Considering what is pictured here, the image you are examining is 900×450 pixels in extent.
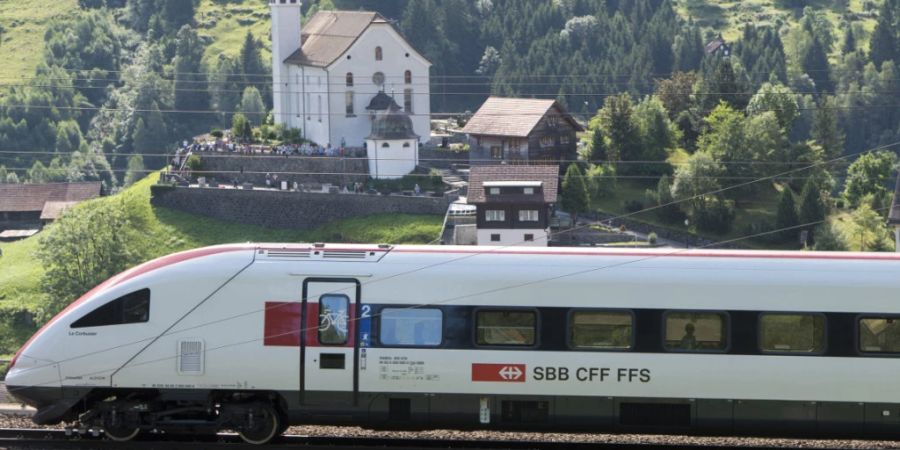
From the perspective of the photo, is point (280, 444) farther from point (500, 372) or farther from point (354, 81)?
point (354, 81)

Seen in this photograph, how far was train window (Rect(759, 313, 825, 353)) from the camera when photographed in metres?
23.2

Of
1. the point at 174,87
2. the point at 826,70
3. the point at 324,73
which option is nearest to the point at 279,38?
the point at 324,73

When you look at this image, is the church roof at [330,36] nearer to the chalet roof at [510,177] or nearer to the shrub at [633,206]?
the chalet roof at [510,177]

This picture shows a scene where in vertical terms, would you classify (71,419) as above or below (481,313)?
below

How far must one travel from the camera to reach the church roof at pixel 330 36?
103938 millimetres

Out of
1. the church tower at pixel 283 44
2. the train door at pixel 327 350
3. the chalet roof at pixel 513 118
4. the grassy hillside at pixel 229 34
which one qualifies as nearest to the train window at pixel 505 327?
the train door at pixel 327 350

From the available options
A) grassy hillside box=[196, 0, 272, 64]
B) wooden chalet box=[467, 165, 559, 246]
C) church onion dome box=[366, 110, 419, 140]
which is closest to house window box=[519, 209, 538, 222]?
wooden chalet box=[467, 165, 559, 246]

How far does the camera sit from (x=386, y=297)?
23375 mm

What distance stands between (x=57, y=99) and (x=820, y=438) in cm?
17378

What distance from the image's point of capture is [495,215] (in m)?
84.5

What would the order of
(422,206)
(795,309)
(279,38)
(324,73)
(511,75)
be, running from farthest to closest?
(511,75)
(279,38)
(324,73)
(422,206)
(795,309)

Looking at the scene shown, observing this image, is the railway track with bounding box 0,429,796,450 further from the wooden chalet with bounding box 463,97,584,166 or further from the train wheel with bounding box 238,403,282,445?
the wooden chalet with bounding box 463,97,584,166

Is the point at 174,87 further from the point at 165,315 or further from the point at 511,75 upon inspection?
the point at 165,315

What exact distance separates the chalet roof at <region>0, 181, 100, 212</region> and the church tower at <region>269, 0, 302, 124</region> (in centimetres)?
1764
